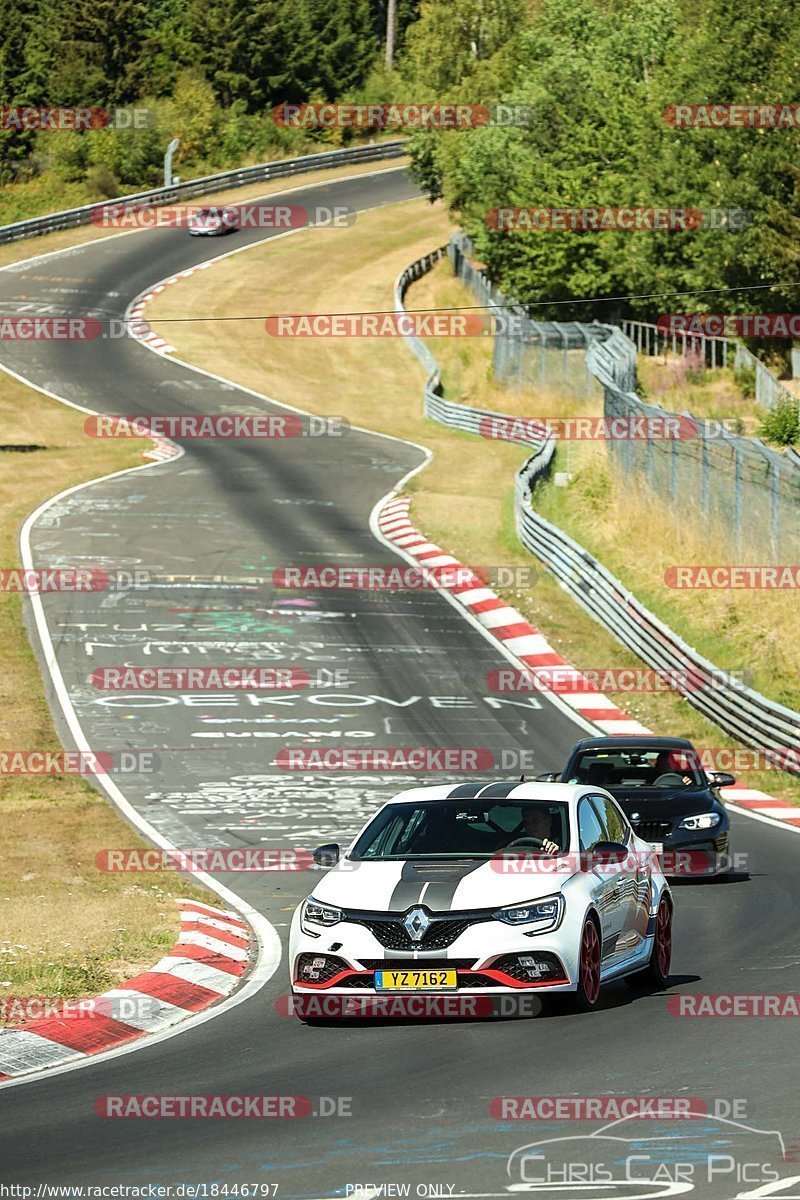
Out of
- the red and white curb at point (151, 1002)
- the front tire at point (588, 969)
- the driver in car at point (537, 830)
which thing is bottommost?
the red and white curb at point (151, 1002)

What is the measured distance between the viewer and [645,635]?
3253 cm

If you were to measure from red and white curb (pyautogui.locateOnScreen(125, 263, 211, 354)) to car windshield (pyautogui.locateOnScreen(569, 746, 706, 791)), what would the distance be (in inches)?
1919

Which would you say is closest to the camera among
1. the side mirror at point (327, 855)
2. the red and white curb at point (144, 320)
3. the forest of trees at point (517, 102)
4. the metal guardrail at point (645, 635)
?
the side mirror at point (327, 855)

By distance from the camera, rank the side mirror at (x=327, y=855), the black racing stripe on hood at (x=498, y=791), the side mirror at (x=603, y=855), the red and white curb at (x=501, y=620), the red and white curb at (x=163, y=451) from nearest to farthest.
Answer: the side mirror at (x=603, y=855)
the side mirror at (x=327, y=855)
the black racing stripe on hood at (x=498, y=791)
the red and white curb at (x=501, y=620)
the red and white curb at (x=163, y=451)

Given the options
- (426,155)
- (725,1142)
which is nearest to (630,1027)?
(725,1142)

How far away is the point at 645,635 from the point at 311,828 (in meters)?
11.9

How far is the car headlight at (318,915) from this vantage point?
11664 millimetres

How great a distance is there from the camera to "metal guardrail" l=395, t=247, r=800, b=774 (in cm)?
2675

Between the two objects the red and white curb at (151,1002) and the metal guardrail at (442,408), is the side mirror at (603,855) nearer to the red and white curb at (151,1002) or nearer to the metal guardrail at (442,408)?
the red and white curb at (151,1002)

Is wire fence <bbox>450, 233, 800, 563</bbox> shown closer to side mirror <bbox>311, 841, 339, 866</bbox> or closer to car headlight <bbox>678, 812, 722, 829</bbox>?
→ car headlight <bbox>678, 812, 722, 829</bbox>

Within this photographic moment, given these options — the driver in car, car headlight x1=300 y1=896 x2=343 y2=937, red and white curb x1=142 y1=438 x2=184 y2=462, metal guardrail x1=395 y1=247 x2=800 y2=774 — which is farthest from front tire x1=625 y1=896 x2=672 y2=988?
red and white curb x1=142 y1=438 x2=184 y2=462

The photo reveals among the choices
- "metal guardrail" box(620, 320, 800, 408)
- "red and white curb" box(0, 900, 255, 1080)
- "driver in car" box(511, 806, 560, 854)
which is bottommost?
"metal guardrail" box(620, 320, 800, 408)

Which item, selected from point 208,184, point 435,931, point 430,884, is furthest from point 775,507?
point 208,184

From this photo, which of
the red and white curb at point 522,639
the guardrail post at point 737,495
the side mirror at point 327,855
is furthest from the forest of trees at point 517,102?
the side mirror at point 327,855
